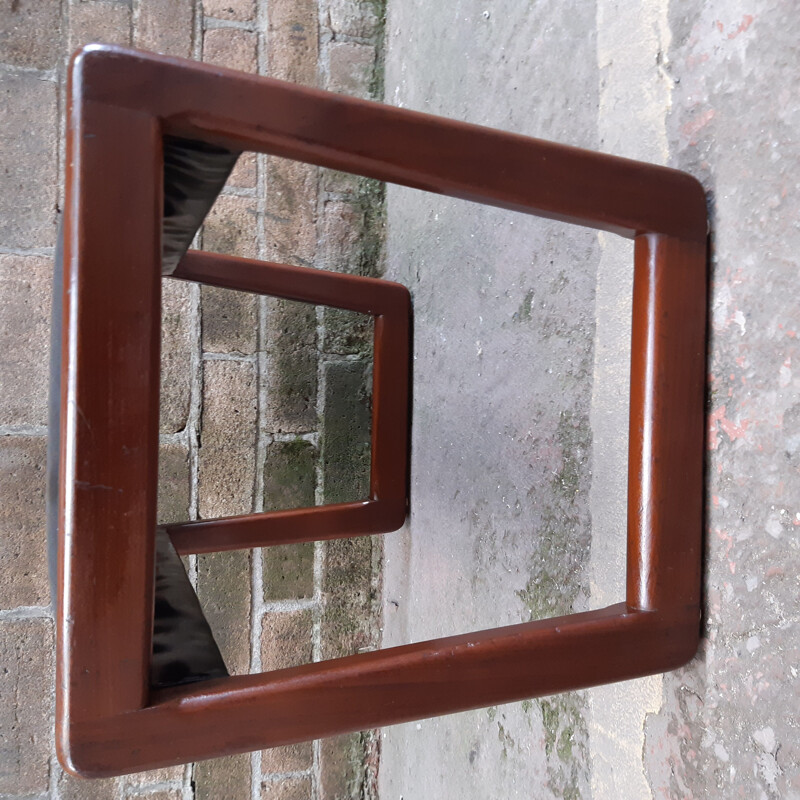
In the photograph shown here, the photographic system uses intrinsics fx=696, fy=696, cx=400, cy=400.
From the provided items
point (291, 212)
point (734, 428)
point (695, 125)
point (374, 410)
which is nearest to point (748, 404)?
point (734, 428)

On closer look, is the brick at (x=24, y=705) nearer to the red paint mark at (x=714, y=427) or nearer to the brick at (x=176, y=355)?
the brick at (x=176, y=355)

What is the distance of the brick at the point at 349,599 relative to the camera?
168 centimetres

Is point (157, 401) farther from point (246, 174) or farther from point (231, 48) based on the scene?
point (231, 48)

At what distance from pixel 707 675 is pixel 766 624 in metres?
0.10

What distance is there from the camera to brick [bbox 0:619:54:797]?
1.49 m

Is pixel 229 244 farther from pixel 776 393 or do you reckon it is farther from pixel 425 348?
pixel 776 393

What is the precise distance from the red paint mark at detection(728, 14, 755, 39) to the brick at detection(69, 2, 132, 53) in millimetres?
1306

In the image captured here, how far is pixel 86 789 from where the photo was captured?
5.07 feet

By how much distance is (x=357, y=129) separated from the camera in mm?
547

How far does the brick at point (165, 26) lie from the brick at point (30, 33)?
0.16 metres

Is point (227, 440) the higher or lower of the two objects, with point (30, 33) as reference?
lower

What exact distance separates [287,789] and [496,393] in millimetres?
1179

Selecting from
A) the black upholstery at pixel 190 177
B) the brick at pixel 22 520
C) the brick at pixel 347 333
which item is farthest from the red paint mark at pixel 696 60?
the brick at pixel 22 520

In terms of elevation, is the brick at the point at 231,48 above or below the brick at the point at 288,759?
above
